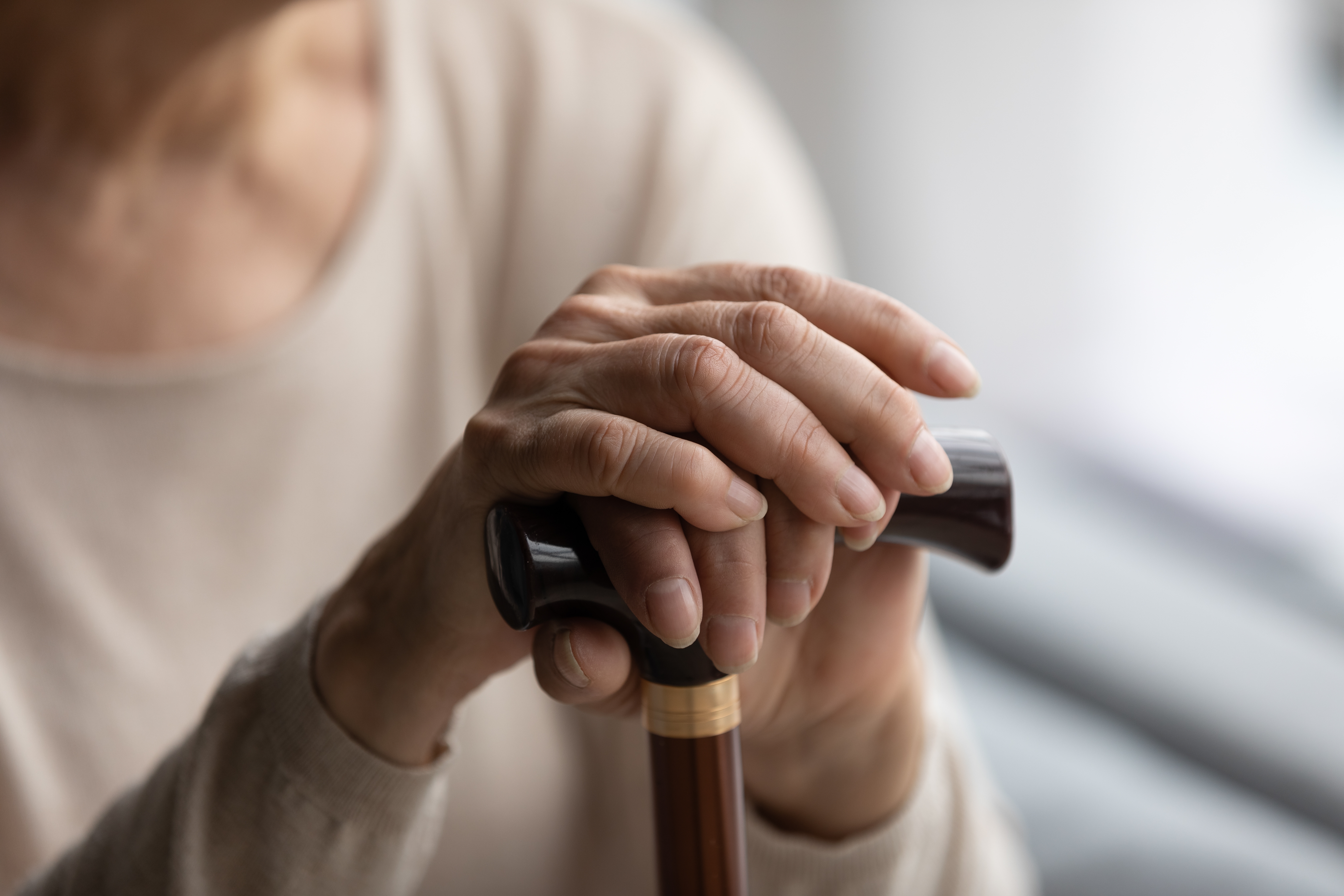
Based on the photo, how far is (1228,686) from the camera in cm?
104

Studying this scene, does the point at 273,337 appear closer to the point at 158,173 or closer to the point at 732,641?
the point at 158,173

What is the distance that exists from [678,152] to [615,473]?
0.44 meters

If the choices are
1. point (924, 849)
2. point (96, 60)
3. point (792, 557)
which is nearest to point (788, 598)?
point (792, 557)

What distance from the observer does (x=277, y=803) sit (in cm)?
41

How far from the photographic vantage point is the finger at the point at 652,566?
1.02ft

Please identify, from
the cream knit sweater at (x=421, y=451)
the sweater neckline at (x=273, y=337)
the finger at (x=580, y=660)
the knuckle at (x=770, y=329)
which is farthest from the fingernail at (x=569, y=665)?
the sweater neckline at (x=273, y=337)

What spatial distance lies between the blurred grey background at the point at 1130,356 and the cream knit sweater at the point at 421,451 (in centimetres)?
32

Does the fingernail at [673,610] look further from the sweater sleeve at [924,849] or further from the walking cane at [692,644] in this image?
the sweater sleeve at [924,849]

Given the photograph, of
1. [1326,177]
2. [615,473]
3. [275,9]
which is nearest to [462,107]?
[275,9]

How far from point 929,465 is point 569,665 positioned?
122 millimetres

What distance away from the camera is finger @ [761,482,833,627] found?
1.11 ft

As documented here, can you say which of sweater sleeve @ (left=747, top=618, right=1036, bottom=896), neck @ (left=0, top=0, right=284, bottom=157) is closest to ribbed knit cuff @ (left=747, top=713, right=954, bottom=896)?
sweater sleeve @ (left=747, top=618, right=1036, bottom=896)

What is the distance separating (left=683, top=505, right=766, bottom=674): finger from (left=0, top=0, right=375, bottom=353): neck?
16.3 inches

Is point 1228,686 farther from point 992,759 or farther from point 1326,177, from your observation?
point 1326,177
